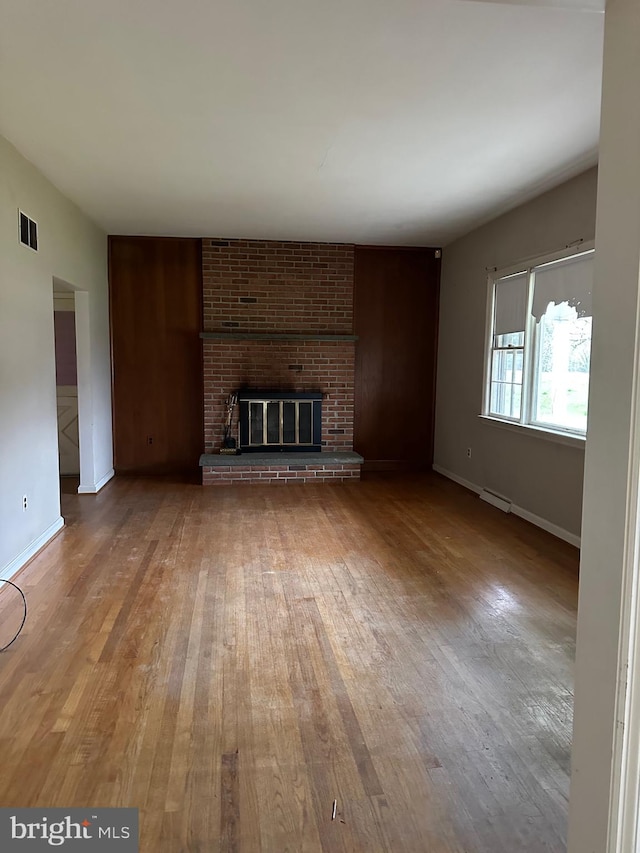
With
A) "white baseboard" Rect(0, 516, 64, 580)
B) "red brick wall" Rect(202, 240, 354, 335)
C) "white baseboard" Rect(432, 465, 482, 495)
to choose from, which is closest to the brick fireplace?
"red brick wall" Rect(202, 240, 354, 335)

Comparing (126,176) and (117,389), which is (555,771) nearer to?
(126,176)

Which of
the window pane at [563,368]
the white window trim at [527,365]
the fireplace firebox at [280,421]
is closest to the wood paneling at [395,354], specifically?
the fireplace firebox at [280,421]

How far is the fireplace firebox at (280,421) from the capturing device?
251 inches

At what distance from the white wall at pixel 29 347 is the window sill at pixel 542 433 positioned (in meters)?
3.64

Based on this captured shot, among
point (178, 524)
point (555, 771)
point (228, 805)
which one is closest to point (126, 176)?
→ point (178, 524)

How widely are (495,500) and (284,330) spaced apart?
3.03m

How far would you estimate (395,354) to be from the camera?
6945mm

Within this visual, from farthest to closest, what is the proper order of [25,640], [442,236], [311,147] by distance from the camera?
1. [442,236]
2. [311,147]
3. [25,640]

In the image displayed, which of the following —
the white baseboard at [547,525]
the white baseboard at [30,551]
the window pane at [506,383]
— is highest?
the window pane at [506,383]

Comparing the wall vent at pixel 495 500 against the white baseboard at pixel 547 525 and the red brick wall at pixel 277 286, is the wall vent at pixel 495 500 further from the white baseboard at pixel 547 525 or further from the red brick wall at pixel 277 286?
the red brick wall at pixel 277 286

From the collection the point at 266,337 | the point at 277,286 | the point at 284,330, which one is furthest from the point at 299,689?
the point at 277,286

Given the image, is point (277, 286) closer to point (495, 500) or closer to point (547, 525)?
point (495, 500)

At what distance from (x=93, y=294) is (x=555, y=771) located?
5.40 metres

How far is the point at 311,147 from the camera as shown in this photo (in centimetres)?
353
